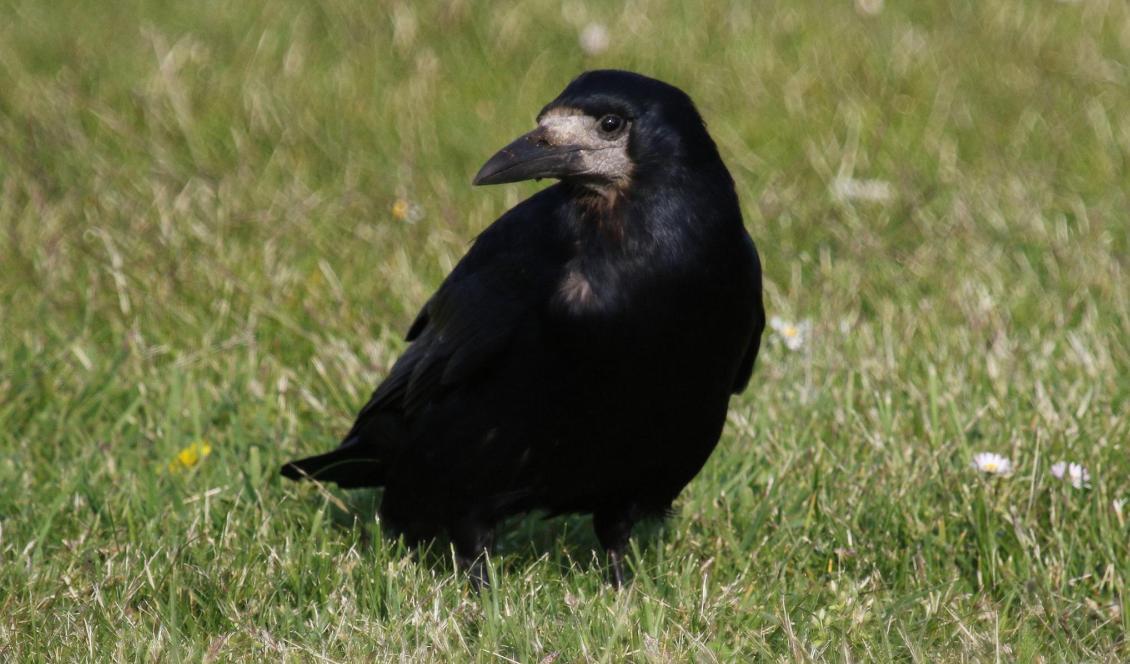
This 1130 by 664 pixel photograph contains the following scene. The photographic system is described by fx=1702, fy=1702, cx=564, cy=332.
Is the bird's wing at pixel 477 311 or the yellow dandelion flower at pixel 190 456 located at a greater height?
the bird's wing at pixel 477 311

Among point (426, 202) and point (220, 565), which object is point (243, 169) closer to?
point (426, 202)

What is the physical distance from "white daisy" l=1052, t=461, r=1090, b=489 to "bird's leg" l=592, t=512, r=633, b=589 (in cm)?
92

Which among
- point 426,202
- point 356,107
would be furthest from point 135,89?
point 426,202

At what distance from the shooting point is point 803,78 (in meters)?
6.49

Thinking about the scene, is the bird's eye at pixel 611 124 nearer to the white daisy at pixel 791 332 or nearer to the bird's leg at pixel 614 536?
the bird's leg at pixel 614 536

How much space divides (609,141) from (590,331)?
36 cm

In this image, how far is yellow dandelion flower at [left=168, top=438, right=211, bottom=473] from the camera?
411 cm

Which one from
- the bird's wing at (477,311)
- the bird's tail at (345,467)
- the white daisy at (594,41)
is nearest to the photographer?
the bird's wing at (477,311)

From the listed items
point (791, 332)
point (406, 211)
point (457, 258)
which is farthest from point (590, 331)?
point (406, 211)

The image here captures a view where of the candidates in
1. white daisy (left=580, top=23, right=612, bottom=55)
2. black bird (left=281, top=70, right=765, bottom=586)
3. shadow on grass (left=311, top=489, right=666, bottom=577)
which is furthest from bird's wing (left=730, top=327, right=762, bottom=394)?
white daisy (left=580, top=23, right=612, bottom=55)

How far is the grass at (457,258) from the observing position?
3.20 metres

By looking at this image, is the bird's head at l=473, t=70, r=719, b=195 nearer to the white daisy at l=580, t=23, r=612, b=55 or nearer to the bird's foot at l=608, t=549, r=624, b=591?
the bird's foot at l=608, t=549, r=624, b=591

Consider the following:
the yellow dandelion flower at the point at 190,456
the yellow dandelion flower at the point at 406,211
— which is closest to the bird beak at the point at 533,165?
the yellow dandelion flower at the point at 190,456

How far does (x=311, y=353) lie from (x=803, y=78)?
8.40 feet
